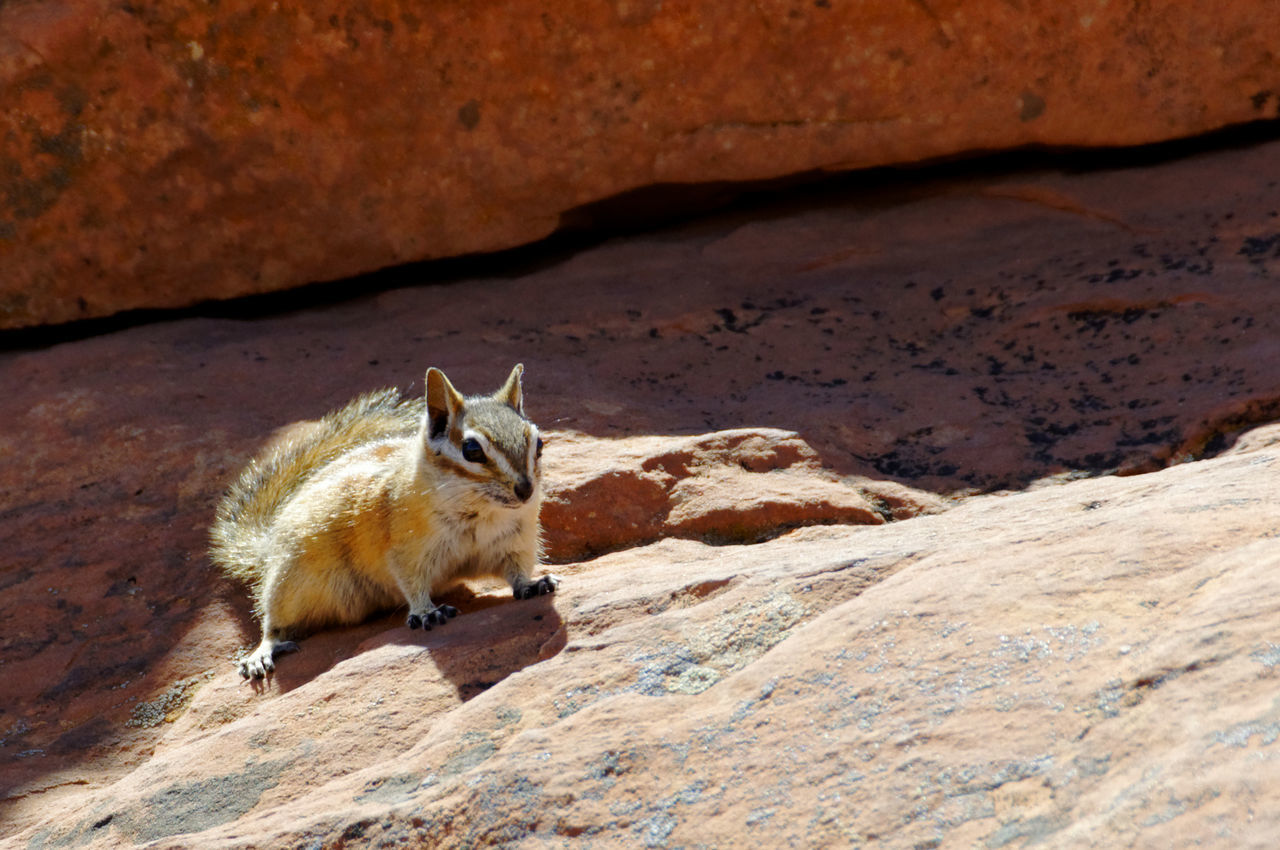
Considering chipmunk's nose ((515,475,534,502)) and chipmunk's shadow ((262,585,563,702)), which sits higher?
chipmunk's nose ((515,475,534,502))

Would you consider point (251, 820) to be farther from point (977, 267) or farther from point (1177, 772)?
point (977, 267)

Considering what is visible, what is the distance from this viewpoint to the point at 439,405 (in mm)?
4930

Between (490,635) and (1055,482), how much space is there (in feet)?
9.16

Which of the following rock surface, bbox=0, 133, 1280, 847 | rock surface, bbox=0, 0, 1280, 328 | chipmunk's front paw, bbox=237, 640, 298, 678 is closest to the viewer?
rock surface, bbox=0, 133, 1280, 847

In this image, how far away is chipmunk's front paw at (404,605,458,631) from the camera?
469 cm

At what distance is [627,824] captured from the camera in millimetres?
2590

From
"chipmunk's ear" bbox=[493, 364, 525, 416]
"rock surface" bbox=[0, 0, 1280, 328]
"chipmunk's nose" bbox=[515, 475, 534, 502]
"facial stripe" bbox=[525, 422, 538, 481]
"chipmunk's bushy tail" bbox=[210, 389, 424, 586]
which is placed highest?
"rock surface" bbox=[0, 0, 1280, 328]

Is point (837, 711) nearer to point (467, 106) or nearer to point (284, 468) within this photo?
point (284, 468)

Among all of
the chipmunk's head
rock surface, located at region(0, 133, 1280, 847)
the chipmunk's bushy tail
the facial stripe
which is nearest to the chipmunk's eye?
the chipmunk's head

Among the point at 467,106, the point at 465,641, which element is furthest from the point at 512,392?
the point at 467,106

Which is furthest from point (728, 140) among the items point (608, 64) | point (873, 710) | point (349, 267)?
point (873, 710)

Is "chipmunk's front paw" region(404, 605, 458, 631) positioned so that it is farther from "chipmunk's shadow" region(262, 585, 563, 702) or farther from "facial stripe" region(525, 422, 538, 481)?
"facial stripe" region(525, 422, 538, 481)

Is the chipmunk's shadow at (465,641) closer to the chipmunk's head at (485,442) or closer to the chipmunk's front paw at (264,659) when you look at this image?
the chipmunk's front paw at (264,659)

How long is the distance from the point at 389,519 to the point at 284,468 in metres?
1.10
